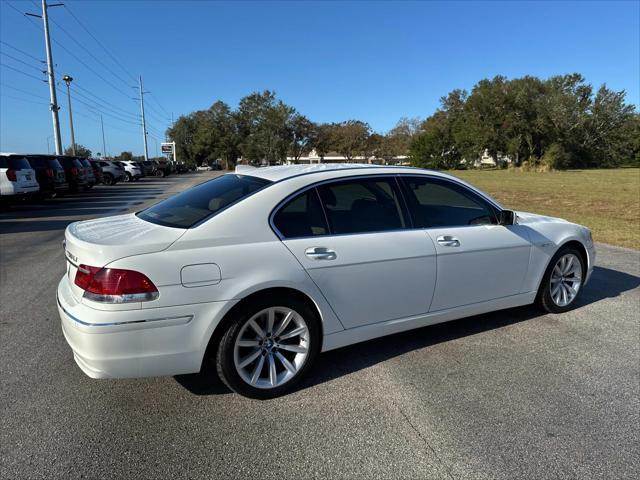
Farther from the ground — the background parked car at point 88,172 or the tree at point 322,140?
the tree at point 322,140

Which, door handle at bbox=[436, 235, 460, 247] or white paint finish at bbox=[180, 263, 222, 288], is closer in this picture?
white paint finish at bbox=[180, 263, 222, 288]

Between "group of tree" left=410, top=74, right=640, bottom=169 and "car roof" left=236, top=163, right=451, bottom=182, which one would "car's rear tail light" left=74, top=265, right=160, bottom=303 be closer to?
"car roof" left=236, top=163, right=451, bottom=182

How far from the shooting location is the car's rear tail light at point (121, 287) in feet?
9.20

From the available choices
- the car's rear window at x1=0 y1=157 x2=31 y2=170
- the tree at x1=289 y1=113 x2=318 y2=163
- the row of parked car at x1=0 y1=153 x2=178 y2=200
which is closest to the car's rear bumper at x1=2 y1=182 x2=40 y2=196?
the row of parked car at x1=0 y1=153 x2=178 y2=200

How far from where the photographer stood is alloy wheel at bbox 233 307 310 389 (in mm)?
3182

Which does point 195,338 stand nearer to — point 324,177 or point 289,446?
point 289,446

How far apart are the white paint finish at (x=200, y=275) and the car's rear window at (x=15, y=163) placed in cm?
1426

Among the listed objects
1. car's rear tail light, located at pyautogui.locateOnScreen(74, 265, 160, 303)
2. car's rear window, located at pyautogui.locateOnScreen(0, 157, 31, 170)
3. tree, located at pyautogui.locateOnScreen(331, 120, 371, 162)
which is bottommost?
car's rear tail light, located at pyautogui.locateOnScreen(74, 265, 160, 303)

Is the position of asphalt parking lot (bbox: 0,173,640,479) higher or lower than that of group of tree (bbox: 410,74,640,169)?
lower

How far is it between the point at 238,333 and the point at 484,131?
65022 millimetres

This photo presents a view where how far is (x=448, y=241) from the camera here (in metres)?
3.93

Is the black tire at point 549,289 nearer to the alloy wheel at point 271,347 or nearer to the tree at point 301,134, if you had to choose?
the alloy wheel at point 271,347

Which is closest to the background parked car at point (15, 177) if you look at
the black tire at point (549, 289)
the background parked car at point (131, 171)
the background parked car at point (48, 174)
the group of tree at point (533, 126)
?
the background parked car at point (48, 174)

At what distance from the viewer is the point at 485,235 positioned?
420 cm
